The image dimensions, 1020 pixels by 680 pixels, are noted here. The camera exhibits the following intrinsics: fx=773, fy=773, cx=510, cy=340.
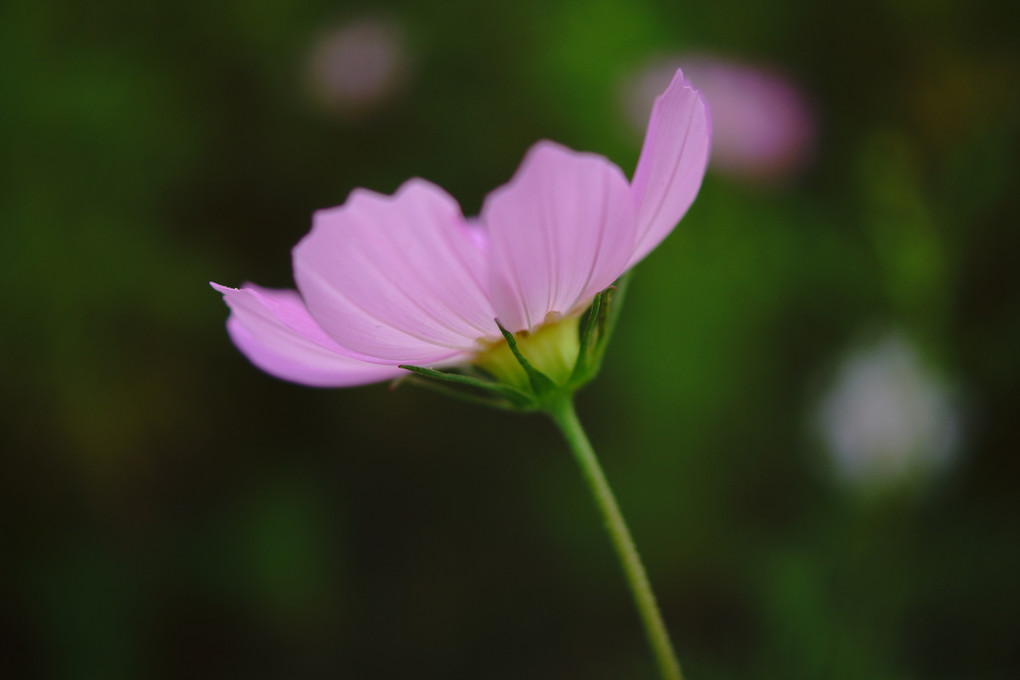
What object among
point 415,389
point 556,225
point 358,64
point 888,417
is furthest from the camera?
point 358,64

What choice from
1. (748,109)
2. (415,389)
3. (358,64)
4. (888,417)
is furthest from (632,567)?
(358,64)

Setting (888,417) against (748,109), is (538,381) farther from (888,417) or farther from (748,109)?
(748,109)

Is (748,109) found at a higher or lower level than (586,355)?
higher

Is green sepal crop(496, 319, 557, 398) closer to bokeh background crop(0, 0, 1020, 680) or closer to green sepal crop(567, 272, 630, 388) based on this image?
green sepal crop(567, 272, 630, 388)

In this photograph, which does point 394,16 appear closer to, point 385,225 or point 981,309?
point 981,309

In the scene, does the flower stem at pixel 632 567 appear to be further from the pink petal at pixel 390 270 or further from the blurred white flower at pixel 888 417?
the blurred white flower at pixel 888 417
